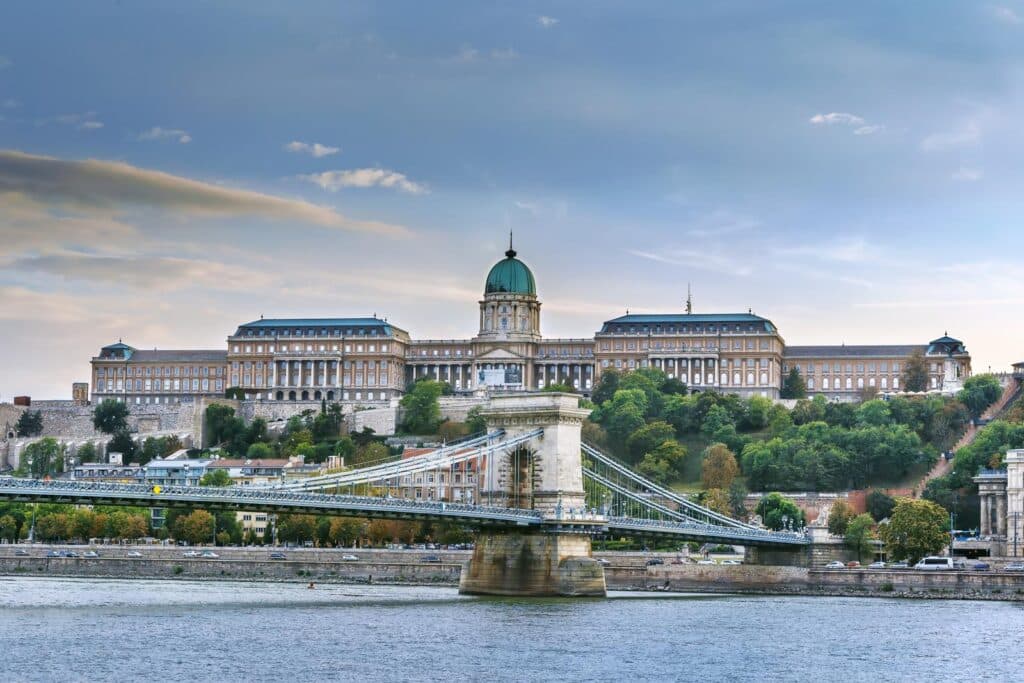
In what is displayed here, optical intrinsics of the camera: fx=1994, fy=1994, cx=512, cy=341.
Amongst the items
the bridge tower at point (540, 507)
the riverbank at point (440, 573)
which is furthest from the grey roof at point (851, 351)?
the bridge tower at point (540, 507)

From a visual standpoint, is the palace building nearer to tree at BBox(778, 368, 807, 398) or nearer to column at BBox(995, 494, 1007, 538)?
tree at BBox(778, 368, 807, 398)

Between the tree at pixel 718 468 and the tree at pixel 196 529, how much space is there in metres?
27.9

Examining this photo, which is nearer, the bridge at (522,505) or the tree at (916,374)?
the bridge at (522,505)

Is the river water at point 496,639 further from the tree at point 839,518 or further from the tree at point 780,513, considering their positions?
the tree at point 780,513

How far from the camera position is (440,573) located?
81.1 metres

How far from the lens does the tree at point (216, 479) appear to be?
108 m

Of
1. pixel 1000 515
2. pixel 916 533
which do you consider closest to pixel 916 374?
pixel 1000 515

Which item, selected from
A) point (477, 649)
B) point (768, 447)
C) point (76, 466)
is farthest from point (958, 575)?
point (76, 466)

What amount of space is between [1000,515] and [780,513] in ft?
47.9

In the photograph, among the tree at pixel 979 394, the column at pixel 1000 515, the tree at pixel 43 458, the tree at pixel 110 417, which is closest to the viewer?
the column at pixel 1000 515

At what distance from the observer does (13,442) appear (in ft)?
468

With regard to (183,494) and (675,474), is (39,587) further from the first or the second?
(675,474)

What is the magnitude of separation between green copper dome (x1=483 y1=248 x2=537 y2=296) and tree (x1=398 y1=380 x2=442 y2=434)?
15727 millimetres

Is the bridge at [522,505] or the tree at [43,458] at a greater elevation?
the tree at [43,458]
